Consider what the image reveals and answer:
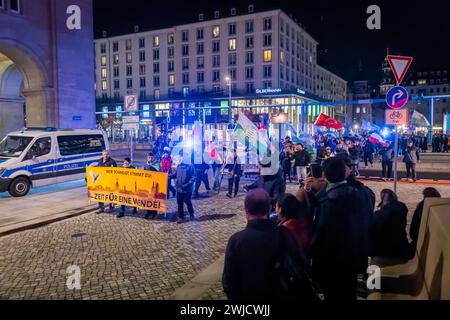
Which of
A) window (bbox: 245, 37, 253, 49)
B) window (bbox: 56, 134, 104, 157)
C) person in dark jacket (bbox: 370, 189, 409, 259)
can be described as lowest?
person in dark jacket (bbox: 370, 189, 409, 259)

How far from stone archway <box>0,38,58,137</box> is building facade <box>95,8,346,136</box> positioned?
4005 centimetres

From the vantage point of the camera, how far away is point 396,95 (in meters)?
8.50

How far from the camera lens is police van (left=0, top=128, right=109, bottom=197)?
13039 mm

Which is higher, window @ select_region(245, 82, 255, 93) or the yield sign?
window @ select_region(245, 82, 255, 93)

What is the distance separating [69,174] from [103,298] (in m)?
10.9

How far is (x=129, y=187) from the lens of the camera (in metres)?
10.3

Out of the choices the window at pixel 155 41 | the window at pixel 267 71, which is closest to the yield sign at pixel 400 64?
the window at pixel 267 71

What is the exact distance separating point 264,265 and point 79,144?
1422 centimetres

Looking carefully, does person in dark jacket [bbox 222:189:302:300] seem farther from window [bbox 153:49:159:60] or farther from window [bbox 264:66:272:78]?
window [bbox 153:49:159:60]

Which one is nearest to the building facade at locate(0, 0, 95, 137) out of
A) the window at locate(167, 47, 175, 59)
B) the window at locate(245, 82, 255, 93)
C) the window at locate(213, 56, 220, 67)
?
the window at locate(245, 82, 255, 93)

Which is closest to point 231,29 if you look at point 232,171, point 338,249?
point 232,171

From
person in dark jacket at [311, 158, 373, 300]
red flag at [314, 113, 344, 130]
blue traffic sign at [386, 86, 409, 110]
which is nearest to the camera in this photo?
person in dark jacket at [311, 158, 373, 300]

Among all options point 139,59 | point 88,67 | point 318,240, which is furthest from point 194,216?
point 139,59

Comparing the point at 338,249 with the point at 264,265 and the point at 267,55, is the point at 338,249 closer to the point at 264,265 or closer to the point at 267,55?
the point at 264,265
